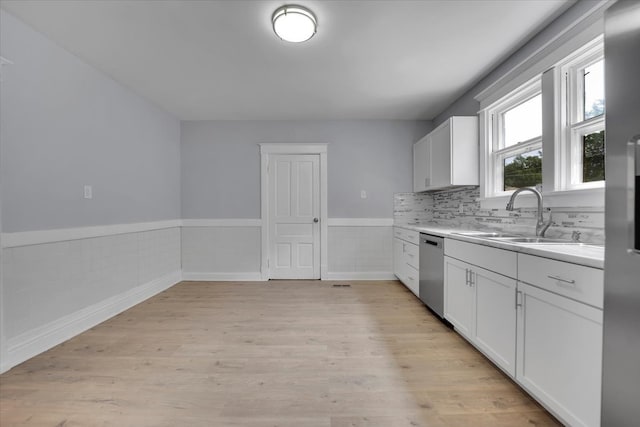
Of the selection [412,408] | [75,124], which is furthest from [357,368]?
[75,124]

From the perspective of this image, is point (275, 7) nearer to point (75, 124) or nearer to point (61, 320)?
point (75, 124)

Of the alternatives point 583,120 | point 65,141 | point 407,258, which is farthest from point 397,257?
point 65,141

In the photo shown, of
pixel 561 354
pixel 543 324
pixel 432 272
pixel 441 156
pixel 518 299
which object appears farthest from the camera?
pixel 441 156

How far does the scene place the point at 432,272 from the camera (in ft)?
Answer: 9.35

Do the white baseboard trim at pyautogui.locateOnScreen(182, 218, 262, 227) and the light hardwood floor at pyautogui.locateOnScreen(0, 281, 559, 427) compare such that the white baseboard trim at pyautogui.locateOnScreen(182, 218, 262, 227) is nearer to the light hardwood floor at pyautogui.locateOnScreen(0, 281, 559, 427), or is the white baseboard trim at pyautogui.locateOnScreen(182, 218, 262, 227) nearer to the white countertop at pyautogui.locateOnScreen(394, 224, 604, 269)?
the light hardwood floor at pyautogui.locateOnScreen(0, 281, 559, 427)

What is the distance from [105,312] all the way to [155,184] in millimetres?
1672

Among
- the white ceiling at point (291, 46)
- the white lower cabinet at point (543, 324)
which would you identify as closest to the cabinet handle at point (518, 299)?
the white lower cabinet at point (543, 324)

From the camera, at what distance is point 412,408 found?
1.54m

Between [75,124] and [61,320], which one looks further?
[75,124]

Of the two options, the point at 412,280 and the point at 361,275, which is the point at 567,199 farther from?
the point at 361,275

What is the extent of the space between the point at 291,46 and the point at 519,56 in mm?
1994

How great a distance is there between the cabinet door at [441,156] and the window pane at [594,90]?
129 cm

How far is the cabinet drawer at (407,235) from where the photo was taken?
3.29m

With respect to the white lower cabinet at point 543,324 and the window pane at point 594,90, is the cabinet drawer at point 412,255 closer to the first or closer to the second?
A: the white lower cabinet at point 543,324
